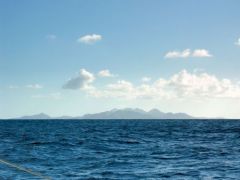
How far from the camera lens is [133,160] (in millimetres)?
29844

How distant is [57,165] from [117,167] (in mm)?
3993

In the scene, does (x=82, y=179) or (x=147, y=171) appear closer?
(x=82, y=179)

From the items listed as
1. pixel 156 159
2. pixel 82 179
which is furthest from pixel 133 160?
pixel 82 179

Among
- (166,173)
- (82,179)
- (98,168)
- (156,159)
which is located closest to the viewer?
(82,179)

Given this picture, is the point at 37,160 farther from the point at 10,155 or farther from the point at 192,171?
the point at 192,171

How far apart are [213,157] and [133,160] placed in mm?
7000

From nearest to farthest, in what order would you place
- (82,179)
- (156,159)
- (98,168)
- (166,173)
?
1. (82,179)
2. (166,173)
3. (98,168)
4. (156,159)

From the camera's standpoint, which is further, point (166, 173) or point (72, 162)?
point (72, 162)

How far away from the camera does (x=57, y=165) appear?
26406 millimetres

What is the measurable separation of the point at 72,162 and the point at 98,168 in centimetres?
351

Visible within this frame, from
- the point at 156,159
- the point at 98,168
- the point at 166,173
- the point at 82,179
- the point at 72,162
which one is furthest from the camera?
the point at 156,159

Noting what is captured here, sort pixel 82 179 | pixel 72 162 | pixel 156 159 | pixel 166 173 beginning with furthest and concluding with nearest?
1. pixel 156 159
2. pixel 72 162
3. pixel 166 173
4. pixel 82 179

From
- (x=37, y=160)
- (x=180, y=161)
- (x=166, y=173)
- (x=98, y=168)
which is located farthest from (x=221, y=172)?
(x=37, y=160)

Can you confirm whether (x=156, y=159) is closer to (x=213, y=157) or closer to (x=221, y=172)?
(x=213, y=157)
